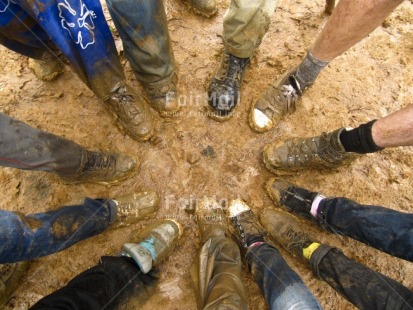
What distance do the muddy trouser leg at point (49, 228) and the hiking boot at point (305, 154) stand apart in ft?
3.53

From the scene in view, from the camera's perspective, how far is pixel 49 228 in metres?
1.38

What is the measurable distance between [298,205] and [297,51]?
1.23 m

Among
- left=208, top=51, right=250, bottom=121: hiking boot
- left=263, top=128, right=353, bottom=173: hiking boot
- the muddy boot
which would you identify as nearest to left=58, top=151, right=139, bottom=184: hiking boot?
left=208, top=51, right=250, bottom=121: hiking boot

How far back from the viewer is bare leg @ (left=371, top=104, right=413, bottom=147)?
4.55 ft

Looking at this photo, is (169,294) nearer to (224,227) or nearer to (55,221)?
(224,227)

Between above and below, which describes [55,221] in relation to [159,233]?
above

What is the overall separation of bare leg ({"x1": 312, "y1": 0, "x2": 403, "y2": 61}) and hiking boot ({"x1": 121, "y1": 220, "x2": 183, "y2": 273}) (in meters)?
1.41

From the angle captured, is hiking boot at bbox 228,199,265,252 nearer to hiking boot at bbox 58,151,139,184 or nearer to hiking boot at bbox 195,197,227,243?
hiking boot at bbox 195,197,227,243

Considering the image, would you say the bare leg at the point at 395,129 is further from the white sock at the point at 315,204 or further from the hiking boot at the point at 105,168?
the hiking boot at the point at 105,168

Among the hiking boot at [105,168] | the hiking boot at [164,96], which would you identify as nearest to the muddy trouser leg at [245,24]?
the hiking boot at [164,96]

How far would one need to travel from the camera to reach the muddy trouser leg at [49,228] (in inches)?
48.3

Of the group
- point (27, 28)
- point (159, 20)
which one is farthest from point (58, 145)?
point (159, 20)

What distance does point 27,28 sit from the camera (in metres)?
1.58

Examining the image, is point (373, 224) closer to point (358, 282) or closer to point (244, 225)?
point (358, 282)
